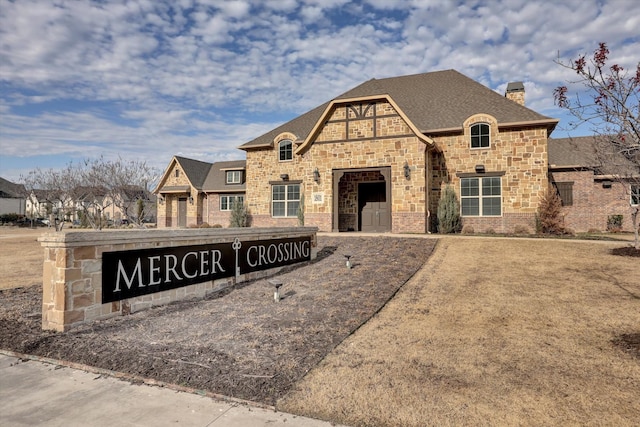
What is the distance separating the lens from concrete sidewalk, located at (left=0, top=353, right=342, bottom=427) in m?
3.60

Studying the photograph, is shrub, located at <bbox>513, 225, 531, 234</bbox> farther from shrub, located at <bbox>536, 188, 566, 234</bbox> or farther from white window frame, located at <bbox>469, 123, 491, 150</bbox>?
white window frame, located at <bbox>469, 123, 491, 150</bbox>

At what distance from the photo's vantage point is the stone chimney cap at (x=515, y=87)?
23.6 metres

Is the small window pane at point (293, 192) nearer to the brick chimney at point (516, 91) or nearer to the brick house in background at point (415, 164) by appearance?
the brick house in background at point (415, 164)

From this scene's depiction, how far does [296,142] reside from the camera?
22734 mm

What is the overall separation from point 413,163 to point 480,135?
14.1 feet

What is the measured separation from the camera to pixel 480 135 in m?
Answer: 19.7

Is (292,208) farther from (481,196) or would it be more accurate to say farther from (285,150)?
(481,196)

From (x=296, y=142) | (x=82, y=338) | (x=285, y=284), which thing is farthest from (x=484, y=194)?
(x=82, y=338)

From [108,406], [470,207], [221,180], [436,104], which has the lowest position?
[108,406]

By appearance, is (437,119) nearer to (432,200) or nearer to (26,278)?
(432,200)

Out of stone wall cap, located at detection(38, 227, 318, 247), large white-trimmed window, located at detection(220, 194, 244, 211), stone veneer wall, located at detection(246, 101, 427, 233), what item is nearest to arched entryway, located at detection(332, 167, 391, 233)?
stone veneer wall, located at detection(246, 101, 427, 233)

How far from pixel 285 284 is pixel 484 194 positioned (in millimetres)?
14314

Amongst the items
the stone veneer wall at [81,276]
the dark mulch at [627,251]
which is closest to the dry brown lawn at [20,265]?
the stone veneer wall at [81,276]

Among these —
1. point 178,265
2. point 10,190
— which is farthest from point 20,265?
point 10,190
